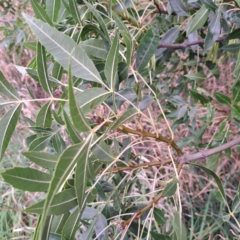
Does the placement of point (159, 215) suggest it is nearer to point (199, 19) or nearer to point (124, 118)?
point (124, 118)

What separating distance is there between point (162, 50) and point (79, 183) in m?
0.43

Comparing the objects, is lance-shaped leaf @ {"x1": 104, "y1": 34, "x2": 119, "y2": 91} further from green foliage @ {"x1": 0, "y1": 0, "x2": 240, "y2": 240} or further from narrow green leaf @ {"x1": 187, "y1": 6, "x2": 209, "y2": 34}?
narrow green leaf @ {"x1": 187, "y1": 6, "x2": 209, "y2": 34}

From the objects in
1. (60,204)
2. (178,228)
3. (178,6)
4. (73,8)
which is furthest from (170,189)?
(178,6)

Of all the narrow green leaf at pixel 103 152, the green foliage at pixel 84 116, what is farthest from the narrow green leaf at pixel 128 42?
the narrow green leaf at pixel 103 152

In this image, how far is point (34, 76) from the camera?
0.39 metres

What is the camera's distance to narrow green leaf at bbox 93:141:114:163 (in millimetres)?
341

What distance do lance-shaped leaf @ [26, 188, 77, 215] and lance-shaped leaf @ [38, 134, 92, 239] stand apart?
0.05 metres

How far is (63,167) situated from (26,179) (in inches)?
3.2

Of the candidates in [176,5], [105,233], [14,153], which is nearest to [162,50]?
[176,5]

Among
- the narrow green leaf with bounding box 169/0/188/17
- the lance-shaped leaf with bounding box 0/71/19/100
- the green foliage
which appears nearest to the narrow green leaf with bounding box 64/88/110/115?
the green foliage

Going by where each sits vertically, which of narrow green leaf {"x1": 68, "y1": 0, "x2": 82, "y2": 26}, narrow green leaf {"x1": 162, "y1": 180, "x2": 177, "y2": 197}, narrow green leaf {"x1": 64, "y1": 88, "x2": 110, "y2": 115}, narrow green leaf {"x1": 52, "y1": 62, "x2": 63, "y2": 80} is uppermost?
narrow green leaf {"x1": 68, "y1": 0, "x2": 82, "y2": 26}

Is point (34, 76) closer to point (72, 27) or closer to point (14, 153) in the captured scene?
point (72, 27)

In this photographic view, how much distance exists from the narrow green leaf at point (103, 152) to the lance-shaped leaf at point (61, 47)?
0.25 ft

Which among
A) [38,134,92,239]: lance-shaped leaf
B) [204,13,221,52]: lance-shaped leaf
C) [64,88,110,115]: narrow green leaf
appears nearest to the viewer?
[38,134,92,239]: lance-shaped leaf
